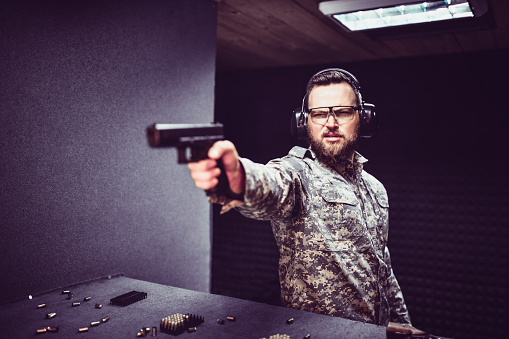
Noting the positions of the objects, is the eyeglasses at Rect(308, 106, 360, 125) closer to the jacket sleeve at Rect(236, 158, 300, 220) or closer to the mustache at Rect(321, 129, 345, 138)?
the mustache at Rect(321, 129, 345, 138)

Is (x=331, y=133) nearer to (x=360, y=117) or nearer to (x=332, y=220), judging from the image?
(x=360, y=117)

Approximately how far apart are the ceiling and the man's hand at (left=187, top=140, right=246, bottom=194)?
1.61m

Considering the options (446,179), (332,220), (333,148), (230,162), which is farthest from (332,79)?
(446,179)

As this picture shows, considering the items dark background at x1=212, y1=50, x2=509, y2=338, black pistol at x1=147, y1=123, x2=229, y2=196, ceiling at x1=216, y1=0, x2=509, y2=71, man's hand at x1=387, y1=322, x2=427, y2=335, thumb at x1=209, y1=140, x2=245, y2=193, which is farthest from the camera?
dark background at x1=212, y1=50, x2=509, y2=338

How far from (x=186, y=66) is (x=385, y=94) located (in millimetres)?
2102

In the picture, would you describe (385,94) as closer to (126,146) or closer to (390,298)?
(390,298)

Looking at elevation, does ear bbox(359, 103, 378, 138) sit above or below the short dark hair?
below

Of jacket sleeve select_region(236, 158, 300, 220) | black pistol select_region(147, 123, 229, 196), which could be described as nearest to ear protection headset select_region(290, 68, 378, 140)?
jacket sleeve select_region(236, 158, 300, 220)

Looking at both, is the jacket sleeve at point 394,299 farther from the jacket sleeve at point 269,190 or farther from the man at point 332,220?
the jacket sleeve at point 269,190

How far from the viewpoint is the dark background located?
3.43 meters

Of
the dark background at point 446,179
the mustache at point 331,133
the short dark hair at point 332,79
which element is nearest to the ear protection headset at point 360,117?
the short dark hair at point 332,79

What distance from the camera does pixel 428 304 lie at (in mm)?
3635

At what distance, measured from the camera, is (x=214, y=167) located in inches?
45.4

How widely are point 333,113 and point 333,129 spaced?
8 cm
